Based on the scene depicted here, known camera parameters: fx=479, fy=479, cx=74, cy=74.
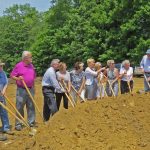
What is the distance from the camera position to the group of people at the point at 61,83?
1130cm

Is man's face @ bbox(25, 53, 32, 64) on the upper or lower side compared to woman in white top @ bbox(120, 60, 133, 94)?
upper

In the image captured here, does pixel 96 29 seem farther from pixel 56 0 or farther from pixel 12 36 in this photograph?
pixel 12 36

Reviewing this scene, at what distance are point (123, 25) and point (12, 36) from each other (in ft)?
127

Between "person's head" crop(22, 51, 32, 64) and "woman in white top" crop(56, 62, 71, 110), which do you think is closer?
"person's head" crop(22, 51, 32, 64)

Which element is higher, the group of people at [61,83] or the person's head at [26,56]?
the person's head at [26,56]

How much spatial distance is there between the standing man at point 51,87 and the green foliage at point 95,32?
91.5ft

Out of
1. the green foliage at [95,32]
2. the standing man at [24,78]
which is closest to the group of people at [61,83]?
the standing man at [24,78]

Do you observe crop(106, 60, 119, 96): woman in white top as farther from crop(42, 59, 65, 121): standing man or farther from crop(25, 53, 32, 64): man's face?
crop(25, 53, 32, 64): man's face

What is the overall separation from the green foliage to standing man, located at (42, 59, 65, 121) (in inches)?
1098

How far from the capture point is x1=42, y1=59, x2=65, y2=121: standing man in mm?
11414

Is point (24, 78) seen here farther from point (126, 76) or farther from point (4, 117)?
point (126, 76)

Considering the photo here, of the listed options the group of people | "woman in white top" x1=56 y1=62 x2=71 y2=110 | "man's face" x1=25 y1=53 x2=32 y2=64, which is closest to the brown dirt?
the group of people

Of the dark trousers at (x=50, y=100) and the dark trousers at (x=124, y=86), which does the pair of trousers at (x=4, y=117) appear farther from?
the dark trousers at (x=124, y=86)

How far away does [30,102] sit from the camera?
11.7 metres
